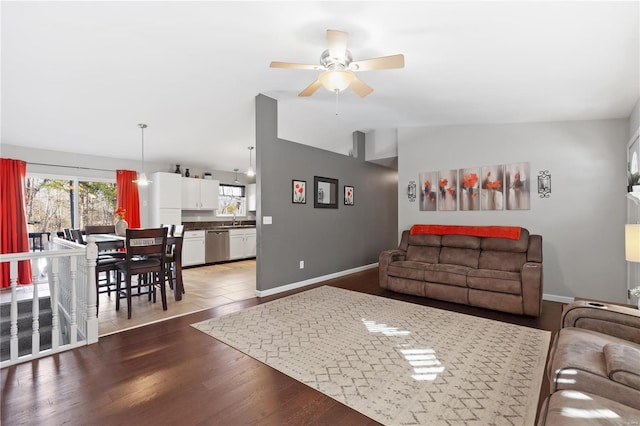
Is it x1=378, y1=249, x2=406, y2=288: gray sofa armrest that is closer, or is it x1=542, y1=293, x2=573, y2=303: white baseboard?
x1=542, y1=293, x2=573, y2=303: white baseboard

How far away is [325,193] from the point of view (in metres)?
5.32

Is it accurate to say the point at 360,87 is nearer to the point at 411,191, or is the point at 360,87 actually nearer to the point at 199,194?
the point at 411,191

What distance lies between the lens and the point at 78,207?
19.0 feet

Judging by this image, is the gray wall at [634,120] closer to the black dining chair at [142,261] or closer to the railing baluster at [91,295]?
the black dining chair at [142,261]

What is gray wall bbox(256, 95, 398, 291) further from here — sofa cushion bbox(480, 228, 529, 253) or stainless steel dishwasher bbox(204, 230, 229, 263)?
stainless steel dishwasher bbox(204, 230, 229, 263)

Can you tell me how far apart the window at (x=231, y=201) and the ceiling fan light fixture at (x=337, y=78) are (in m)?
6.06

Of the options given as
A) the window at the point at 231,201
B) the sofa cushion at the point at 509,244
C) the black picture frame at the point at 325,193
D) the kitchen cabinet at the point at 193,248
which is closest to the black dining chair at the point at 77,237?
the kitchen cabinet at the point at 193,248

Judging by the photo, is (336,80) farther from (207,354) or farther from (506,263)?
(506,263)

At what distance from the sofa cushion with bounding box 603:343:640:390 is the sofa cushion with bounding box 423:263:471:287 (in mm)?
2291

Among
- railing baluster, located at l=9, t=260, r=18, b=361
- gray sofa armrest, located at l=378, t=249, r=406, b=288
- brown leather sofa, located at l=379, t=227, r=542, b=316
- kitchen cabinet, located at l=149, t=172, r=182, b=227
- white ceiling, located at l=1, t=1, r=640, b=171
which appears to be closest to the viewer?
white ceiling, located at l=1, t=1, r=640, b=171

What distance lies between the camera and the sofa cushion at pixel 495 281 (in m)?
3.42

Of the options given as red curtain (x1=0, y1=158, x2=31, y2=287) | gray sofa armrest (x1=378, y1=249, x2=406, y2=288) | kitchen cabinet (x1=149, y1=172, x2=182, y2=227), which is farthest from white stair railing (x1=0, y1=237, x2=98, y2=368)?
kitchen cabinet (x1=149, y1=172, x2=182, y2=227)

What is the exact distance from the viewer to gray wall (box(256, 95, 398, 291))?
4270 mm

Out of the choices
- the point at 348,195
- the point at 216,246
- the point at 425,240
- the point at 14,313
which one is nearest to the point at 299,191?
the point at 348,195
